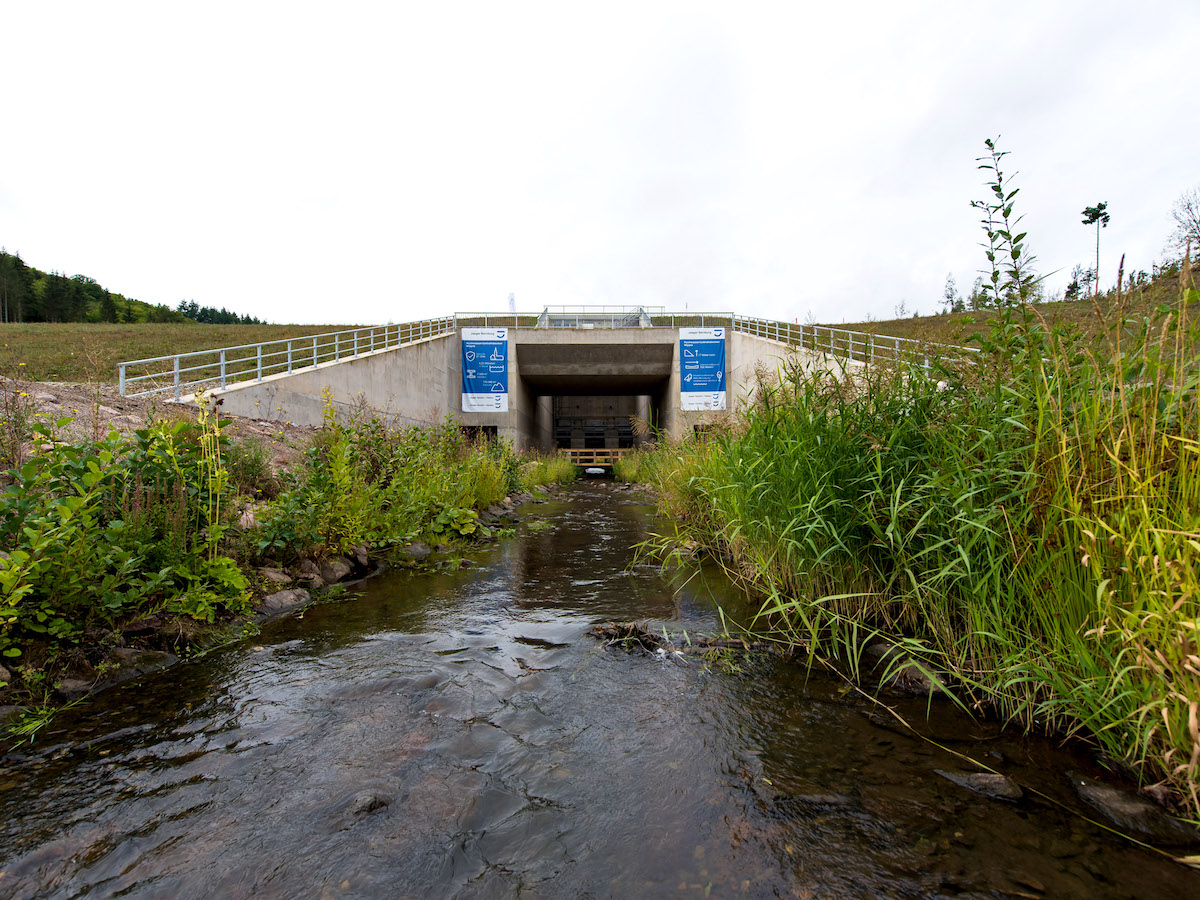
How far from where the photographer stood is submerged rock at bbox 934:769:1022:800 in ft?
6.61

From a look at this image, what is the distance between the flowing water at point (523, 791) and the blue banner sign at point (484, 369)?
911 inches

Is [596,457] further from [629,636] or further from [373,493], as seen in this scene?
[629,636]

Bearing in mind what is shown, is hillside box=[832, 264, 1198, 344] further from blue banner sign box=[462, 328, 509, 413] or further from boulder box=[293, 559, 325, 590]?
blue banner sign box=[462, 328, 509, 413]

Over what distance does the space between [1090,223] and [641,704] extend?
3.02 m

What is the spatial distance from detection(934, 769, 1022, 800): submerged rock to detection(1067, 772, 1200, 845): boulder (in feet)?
0.75

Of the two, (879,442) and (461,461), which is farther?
(461,461)

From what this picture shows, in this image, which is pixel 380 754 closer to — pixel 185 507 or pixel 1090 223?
pixel 185 507

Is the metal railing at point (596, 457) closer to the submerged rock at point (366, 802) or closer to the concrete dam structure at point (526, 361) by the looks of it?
the concrete dam structure at point (526, 361)

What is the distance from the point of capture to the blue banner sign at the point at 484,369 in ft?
85.0

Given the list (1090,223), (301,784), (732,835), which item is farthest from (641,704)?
(1090,223)

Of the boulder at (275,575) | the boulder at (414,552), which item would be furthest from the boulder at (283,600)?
the boulder at (414,552)

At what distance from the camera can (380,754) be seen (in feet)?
7.60

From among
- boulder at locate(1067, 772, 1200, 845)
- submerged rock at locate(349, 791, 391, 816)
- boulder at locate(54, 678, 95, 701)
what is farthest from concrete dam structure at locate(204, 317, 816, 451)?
boulder at locate(1067, 772, 1200, 845)

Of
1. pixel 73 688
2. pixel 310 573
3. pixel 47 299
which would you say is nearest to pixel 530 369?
pixel 310 573
